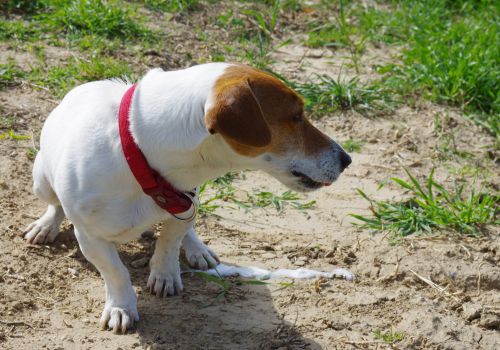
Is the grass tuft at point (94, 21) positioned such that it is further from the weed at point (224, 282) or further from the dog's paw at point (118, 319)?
the dog's paw at point (118, 319)

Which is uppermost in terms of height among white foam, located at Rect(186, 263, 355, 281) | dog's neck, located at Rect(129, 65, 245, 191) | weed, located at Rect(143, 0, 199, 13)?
dog's neck, located at Rect(129, 65, 245, 191)

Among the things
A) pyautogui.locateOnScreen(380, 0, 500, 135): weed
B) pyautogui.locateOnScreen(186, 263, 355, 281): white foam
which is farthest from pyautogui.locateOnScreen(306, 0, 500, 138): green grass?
pyautogui.locateOnScreen(186, 263, 355, 281): white foam

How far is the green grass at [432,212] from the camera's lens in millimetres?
4637

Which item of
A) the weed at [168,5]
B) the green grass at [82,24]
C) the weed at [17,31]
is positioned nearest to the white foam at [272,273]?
the green grass at [82,24]

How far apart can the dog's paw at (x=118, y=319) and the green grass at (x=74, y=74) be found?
2.39 meters

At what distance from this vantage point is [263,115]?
3338mm

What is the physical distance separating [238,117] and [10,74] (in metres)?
3.10

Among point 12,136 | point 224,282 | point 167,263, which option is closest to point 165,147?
point 167,263

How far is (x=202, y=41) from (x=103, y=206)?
11.3 ft

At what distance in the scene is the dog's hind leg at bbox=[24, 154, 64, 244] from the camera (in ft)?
13.6

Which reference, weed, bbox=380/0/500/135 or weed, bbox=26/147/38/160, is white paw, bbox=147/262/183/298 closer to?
weed, bbox=26/147/38/160

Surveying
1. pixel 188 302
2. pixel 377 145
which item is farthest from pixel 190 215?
pixel 377 145

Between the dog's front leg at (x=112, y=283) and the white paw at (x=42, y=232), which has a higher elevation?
the dog's front leg at (x=112, y=283)

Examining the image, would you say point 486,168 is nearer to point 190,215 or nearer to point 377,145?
point 377,145
